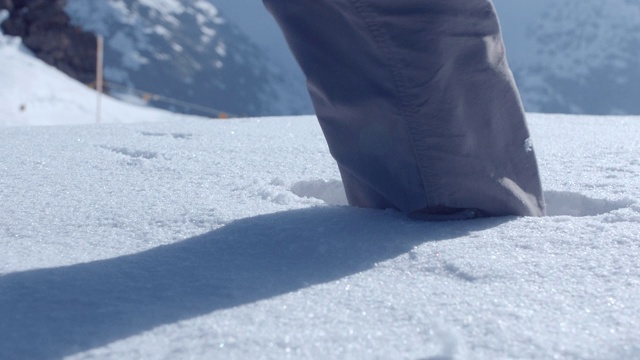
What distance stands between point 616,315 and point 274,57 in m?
11.4

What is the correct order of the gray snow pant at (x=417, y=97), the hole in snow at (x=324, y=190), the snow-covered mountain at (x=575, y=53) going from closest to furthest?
1. the gray snow pant at (x=417, y=97)
2. the hole in snow at (x=324, y=190)
3. the snow-covered mountain at (x=575, y=53)

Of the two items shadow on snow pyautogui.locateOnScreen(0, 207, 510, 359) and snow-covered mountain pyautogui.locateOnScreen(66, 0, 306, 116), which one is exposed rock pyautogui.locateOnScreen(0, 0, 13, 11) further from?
shadow on snow pyautogui.locateOnScreen(0, 207, 510, 359)

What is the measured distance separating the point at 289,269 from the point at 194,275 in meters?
0.14

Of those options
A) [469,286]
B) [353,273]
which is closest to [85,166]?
[353,273]

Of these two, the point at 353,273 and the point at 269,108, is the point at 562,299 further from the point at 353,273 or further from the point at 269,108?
the point at 269,108

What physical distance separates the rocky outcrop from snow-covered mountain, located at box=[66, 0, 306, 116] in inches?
18.5

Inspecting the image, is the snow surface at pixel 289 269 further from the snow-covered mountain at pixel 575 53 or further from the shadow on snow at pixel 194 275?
the snow-covered mountain at pixel 575 53

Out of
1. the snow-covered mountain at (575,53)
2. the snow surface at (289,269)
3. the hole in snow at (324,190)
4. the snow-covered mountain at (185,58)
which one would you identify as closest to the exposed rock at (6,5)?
the snow-covered mountain at (185,58)

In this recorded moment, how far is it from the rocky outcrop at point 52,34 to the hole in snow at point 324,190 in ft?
30.5

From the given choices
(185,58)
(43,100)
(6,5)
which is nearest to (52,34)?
(6,5)

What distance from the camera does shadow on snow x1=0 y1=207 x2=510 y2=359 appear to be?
1.02 meters

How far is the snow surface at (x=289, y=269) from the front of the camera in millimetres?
967

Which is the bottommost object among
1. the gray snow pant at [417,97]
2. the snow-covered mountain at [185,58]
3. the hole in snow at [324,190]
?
the snow-covered mountain at [185,58]

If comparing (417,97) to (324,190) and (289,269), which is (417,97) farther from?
(324,190)
